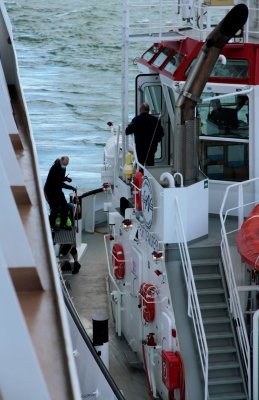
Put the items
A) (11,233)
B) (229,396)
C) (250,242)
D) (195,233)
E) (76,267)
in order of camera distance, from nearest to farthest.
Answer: (11,233) < (250,242) < (229,396) < (195,233) < (76,267)

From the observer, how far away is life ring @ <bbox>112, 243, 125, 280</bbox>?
11281 millimetres

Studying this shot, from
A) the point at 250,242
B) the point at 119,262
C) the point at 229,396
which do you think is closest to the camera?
the point at 250,242

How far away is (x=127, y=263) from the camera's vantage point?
441 inches

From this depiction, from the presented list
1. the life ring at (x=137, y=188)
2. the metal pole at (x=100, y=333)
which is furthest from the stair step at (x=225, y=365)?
the life ring at (x=137, y=188)

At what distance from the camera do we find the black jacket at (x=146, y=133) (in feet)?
36.4

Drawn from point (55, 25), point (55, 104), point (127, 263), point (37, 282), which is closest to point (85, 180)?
point (55, 104)

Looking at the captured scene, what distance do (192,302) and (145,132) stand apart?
8.99ft

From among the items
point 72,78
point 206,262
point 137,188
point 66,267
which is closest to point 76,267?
point 66,267

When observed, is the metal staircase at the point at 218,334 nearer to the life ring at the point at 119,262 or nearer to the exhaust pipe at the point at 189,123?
the exhaust pipe at the point at 189,123

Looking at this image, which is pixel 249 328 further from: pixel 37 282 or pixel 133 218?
pixel 37 282

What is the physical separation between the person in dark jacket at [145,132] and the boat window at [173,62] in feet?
1.61

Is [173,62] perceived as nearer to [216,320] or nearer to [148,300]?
[148,300]

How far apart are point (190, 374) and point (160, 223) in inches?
57.5

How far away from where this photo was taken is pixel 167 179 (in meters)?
9.31
